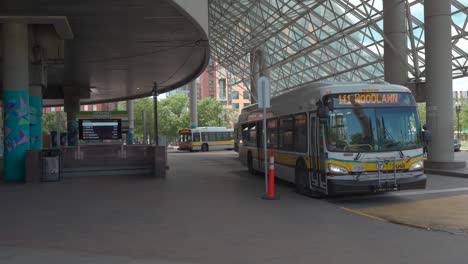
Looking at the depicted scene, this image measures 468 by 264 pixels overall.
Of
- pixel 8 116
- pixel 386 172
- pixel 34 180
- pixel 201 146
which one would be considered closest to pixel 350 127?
pixel 386 172

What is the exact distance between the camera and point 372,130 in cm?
1030

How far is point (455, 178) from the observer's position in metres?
15.5

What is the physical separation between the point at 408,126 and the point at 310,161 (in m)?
2.53

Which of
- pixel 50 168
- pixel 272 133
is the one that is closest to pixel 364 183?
pixel 272 133

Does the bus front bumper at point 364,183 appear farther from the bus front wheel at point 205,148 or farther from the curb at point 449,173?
the bus front wheel at point 205,148

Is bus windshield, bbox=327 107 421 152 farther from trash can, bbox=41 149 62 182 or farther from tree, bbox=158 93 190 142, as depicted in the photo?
tree, bbox=158 93 190 142

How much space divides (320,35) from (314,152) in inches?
1035

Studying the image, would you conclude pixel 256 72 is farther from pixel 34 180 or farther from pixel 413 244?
pixel 413 244

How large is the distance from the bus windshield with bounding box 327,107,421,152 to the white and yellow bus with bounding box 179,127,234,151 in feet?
127

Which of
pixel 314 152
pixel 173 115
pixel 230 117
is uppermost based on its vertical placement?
pixel 173 115

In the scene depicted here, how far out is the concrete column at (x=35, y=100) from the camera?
1753 cm

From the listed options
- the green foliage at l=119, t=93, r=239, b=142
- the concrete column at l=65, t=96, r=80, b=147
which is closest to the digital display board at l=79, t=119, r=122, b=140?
the concrete column at l=65, t=96, r=80, b=147

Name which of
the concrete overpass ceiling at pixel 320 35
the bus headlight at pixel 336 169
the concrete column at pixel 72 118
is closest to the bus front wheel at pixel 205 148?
the concrete overpass ceiling at pixel 320 35

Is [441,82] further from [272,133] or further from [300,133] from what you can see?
[300,133]
